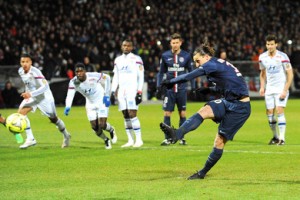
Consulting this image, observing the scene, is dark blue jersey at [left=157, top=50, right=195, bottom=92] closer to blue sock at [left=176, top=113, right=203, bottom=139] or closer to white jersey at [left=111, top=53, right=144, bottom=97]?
white jersey at [left=111, top=53, right=144, bottom=97]

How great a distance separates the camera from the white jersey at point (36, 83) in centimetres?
1672

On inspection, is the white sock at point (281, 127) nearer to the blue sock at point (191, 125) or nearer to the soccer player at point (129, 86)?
the soccer player at point (129, 86)

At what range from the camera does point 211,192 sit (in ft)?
32.0

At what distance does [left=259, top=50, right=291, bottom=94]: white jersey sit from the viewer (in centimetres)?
1669

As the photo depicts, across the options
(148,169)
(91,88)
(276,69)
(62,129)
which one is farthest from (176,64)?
(148,169)

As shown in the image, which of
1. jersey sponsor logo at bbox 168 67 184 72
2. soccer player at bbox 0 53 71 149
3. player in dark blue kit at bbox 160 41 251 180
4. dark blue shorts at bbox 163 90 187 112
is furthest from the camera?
dark blue shorts at bbox 163 90 187 112

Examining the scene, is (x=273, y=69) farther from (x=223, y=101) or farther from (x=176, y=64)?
(x=223, y=101)

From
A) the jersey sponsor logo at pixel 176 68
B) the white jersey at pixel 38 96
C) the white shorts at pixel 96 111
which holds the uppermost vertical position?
the jersey sponsor logo at pixel 176 68

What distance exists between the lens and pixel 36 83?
16875 mm

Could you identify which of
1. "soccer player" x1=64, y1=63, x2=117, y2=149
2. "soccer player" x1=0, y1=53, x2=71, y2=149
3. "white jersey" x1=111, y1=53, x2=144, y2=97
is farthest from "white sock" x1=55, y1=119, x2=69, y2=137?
"white jersey" x1=111, y1=53, x2=144, y2=97

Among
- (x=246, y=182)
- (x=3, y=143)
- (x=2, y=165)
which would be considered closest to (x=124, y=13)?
(x=3, y=143)

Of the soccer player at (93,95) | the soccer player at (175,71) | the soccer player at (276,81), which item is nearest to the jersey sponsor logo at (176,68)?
the soccer player at (175,71)

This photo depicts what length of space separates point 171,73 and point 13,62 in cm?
1709

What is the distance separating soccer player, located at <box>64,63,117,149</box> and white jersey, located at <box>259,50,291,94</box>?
12.3 ft
